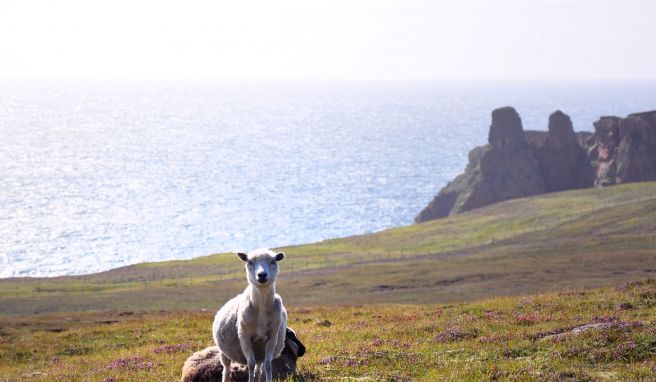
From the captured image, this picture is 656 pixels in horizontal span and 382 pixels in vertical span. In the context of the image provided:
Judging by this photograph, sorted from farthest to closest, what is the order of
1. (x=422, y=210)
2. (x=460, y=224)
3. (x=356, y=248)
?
(x=422, y=210) < (x=460, y=224) < (x=356, y=248)

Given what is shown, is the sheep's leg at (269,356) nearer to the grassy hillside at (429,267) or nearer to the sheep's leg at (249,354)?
the sheep's leg at (249,354)

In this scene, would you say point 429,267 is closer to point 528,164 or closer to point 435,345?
point 435,345

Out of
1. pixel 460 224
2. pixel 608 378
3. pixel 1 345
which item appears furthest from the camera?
pixel 460 224

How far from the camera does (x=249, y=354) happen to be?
16922 millimetres

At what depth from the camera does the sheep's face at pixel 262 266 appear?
53.9 ft

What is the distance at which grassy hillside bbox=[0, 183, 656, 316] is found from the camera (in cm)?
7425

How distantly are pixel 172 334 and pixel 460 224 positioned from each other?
116m

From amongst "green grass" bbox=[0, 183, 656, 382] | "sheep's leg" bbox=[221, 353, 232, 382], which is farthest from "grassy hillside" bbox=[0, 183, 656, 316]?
"sheep's leg" bbox=[221, 353, 232, 382]

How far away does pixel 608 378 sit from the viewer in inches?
617

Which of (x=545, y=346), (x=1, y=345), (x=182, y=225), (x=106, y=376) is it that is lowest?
(x=182, y=225)

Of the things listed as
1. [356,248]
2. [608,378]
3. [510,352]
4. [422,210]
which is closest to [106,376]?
[510,352]

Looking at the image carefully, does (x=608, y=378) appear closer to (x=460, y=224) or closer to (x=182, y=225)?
(x=460, y=224)

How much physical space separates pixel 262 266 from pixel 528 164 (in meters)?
181

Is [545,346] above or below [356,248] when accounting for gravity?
above
